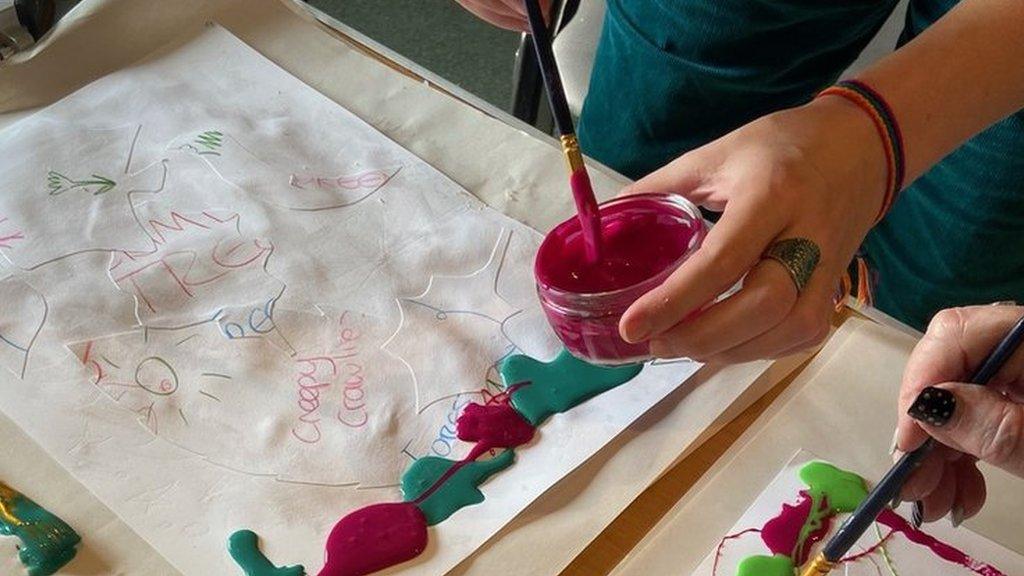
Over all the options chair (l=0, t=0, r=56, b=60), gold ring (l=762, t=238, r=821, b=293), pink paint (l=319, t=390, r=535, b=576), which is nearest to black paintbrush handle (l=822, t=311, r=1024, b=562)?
gold ring (l=762, t=238, r=821, b=293)

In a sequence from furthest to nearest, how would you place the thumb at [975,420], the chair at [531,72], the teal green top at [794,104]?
1. the chair at [531,72]
2. the teal green top at [794,104]
3. the thumb at [975,420]

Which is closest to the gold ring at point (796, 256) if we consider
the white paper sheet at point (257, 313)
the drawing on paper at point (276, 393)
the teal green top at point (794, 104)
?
the white paper sheet at point (257, 313)

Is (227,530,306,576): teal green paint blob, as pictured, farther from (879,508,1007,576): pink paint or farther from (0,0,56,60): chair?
(0,0,56,60): chair

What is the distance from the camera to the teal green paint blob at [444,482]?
1.97ft

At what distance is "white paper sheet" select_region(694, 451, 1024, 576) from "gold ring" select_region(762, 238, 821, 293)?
5.0 inches

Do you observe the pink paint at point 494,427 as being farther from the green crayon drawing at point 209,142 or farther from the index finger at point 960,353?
the green crayon drawing at point 209,142

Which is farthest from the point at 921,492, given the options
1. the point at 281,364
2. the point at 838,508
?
the point at 281,364

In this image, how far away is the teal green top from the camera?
0.85 m

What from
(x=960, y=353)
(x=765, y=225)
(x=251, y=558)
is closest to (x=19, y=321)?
(x=251, y=558)

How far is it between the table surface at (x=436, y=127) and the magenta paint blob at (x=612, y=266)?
0.08m

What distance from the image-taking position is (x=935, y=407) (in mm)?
518

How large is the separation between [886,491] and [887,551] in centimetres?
8

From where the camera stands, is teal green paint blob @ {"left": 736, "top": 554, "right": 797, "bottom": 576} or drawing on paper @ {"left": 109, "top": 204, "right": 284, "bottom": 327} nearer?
teal green paint blob @ {"left": 736, "top": 554, "right": 797, "bottom": 576}

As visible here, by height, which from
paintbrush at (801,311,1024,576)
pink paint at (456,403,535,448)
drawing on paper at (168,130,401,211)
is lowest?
pink paint at (456,403,535,448)
